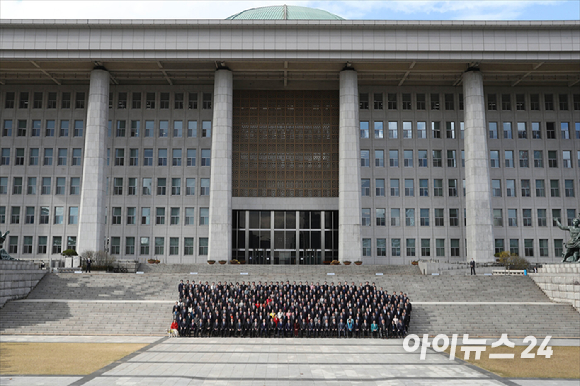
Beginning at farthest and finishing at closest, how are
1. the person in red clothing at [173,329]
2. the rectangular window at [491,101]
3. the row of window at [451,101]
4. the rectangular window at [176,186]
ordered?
the rectangular window at [491,101] → the row of window at [451,101] → the rectangular window at [176,186] → the person in red clothing at [173,329]

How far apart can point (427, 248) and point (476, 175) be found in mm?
8830

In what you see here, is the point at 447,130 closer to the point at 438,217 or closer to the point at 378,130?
the point at 378,130

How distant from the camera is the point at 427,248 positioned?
51062 mm

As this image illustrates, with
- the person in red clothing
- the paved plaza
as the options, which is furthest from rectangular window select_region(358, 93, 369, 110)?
the person in red clothing

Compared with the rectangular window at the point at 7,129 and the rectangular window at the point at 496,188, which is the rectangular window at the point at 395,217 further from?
the rectangular window at the point at 7,129

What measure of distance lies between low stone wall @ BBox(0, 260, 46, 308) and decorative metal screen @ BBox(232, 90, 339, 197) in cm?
2166

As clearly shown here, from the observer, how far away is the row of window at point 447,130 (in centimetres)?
5259

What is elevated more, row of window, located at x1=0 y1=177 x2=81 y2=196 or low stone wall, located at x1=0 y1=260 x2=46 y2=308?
row of window, located at x1=0 y1=177 x2=81 y2=196

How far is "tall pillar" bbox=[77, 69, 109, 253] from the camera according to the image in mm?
45656

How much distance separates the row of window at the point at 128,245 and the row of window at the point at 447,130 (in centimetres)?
2017

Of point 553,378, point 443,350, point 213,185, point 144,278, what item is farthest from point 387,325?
point 213,185

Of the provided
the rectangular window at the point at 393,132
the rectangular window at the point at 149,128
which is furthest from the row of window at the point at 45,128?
the rectangular window at the point at 393,132

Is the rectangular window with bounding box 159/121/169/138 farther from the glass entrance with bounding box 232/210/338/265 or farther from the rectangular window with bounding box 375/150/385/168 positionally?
the rectangular window with bounding box 375/150/385/168

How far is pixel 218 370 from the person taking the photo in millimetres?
16688
